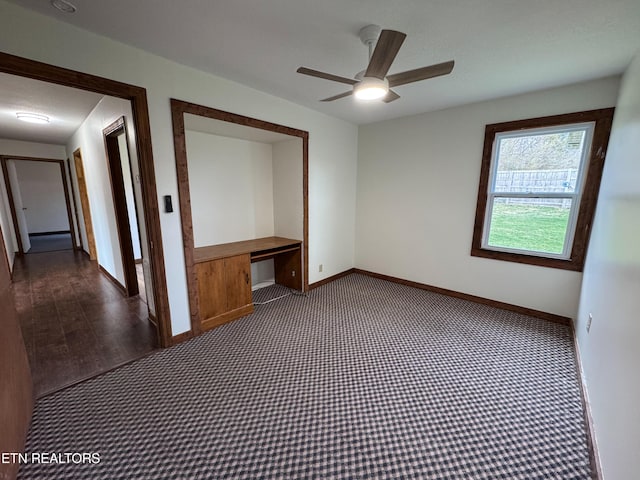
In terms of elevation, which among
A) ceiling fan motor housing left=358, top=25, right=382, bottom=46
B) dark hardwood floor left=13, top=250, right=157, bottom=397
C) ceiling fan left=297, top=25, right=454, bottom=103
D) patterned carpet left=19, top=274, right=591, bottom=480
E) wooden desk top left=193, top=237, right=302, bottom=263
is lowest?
patterned carpet left=19, top=274, right=591, bottom=480

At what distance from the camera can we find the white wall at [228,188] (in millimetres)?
3270

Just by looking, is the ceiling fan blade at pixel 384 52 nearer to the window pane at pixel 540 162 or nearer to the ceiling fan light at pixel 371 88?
the ceiling fan light at pixel 371 88

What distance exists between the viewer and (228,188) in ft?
11.7

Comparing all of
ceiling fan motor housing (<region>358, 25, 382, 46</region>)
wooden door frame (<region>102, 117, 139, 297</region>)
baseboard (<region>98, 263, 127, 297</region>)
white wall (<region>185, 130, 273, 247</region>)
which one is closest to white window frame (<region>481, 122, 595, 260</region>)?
ceiling fan motor housing (<region>358, 25, 382, 46</region>)

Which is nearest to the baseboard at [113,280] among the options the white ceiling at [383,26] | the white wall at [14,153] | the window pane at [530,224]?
the white wall at [14,153]

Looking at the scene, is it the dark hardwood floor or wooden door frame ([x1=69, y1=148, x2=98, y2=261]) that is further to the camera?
wooden door frame ([x1=69, y1=148, x2=98, y2=261])

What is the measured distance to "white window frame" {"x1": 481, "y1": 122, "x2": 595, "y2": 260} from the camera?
263 cm

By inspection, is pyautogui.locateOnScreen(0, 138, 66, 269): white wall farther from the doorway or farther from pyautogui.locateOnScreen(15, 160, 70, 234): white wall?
pyautogui.locateOnScreen(15, 160, 70, 234): white wall

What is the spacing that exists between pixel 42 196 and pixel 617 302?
12180 millimetres

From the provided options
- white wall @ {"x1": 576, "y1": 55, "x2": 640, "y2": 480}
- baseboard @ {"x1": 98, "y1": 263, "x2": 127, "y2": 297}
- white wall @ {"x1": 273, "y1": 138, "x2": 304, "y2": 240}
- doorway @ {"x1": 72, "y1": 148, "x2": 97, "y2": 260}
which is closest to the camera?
white wall @ {"x1": 576, "y1": 55, "x2": 640, "y2": 480}

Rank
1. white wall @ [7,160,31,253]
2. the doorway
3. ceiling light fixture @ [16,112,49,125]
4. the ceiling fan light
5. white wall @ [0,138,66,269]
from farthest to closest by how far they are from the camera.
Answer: white wall @ [7,160,31,253], white wall @ [0,138,66,269], the doorway, ceiling light fixture @ [16,112,49,125], the ceiling fan light

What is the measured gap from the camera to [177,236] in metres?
2.42

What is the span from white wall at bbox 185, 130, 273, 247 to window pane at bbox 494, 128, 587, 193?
10.1 feet

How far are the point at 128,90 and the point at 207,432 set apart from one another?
2488 mm
